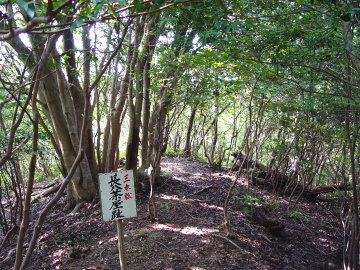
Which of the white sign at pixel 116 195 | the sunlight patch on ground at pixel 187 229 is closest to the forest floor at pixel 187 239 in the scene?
the sunlight patch on ground at pixel 187 229

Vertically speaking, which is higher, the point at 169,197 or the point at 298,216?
the point at 169,197

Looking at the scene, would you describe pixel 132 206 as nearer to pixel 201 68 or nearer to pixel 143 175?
pixel 201 68

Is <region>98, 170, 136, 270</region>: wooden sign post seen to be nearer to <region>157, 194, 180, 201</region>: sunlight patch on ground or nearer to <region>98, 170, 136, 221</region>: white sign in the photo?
<region>98, 170, 136, 221</region>: white sign

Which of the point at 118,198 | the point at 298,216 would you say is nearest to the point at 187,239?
the point at 118,198

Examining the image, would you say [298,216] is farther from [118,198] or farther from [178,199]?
[118,198]

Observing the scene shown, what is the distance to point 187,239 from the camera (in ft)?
14.7

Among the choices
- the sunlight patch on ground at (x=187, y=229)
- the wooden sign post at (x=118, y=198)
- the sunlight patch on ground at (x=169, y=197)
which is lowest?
the sunlight patch on ground at (x=187, y=229)

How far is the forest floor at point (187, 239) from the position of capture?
3988 mm

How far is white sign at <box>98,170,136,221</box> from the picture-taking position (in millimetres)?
3016

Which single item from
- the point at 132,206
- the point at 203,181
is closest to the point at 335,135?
the point at 203,181

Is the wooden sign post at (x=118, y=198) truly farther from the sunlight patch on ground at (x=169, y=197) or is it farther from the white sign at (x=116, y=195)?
the sunlight patch on ground at (x=169, y=197)

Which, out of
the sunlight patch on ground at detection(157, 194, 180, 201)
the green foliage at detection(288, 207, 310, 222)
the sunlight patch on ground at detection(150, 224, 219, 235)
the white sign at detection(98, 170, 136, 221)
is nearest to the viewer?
the white sign at detection(98, 170, 136, 221)

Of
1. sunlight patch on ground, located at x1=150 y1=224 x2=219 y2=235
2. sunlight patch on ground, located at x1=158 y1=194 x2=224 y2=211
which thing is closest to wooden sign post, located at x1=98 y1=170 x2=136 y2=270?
sunlight patch on ground, located at x1=150 y1=224 x2=219 y2=235

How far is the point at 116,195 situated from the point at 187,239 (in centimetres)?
199
